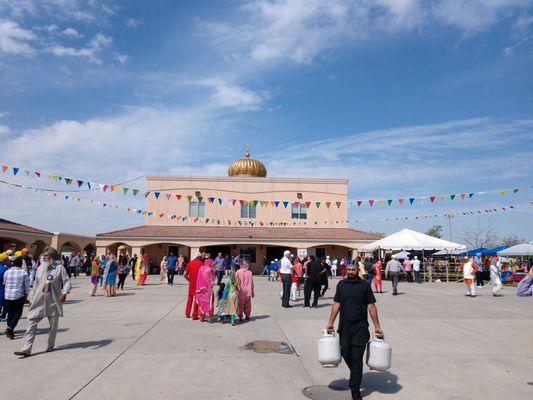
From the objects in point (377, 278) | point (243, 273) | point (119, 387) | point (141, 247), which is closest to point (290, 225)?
→ point (141, 247)

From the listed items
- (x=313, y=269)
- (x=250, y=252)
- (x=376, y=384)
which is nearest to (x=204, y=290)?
(x=313, y=269)

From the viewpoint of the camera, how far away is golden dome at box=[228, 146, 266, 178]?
42188 mm

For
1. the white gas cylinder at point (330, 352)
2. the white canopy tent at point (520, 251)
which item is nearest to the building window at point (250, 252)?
the white canopy tent at point (520, 251)

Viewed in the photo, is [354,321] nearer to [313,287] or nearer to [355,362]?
[355,362]

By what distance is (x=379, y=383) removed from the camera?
563 centimetres

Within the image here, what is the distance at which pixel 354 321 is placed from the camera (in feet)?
16.9

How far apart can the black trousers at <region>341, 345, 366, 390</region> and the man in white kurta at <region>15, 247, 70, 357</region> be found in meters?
4.76

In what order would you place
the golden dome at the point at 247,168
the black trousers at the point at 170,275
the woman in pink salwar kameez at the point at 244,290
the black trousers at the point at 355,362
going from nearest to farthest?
the black trousers at the point at 355,362, the woman in pink salwar kameez at the point at 244,290, the black trousers at the point at 170,275, the golden dome at the point at 247,168

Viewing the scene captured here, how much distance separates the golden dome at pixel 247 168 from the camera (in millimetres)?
42188

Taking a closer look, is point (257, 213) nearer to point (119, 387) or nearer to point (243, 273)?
point (243, 273)

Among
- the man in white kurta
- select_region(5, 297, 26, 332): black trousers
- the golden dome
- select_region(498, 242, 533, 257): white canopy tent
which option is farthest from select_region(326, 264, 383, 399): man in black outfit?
the golden dome

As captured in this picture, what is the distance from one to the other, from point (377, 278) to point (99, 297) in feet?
36.6

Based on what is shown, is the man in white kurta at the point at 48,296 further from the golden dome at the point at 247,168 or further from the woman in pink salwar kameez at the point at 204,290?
the golden dome at the point at 247,168

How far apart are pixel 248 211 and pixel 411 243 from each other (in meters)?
14.9
